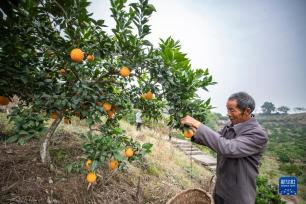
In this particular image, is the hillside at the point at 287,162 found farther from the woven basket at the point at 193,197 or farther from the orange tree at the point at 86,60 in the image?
the orange tree at the point at 86,60

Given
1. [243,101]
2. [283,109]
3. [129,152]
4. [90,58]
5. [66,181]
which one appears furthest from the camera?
[283,109]

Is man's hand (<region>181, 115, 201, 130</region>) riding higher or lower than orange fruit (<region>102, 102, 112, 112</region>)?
lower

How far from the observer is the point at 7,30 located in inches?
74.7

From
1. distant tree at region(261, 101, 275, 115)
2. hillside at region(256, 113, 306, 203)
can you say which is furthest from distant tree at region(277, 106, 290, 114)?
hillside at region(256, 113, 306, 203)

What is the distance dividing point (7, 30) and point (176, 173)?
4.14 meters

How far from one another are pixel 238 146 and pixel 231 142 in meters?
0.07

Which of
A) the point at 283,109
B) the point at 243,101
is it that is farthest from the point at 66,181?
the point at 283,109

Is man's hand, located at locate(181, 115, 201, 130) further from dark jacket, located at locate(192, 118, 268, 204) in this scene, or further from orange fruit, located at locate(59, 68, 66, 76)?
orange fruit, located at locate(59, 68, 66, 76)

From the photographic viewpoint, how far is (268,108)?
69.0 meters

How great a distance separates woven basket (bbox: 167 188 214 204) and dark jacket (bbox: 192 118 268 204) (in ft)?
1.69

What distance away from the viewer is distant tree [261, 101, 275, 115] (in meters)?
68.2

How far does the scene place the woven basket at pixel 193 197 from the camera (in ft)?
8.76

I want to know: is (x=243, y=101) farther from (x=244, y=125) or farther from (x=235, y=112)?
(x=244, y=125)

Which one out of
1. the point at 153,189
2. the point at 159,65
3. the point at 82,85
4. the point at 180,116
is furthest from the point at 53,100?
the point at 153,189
